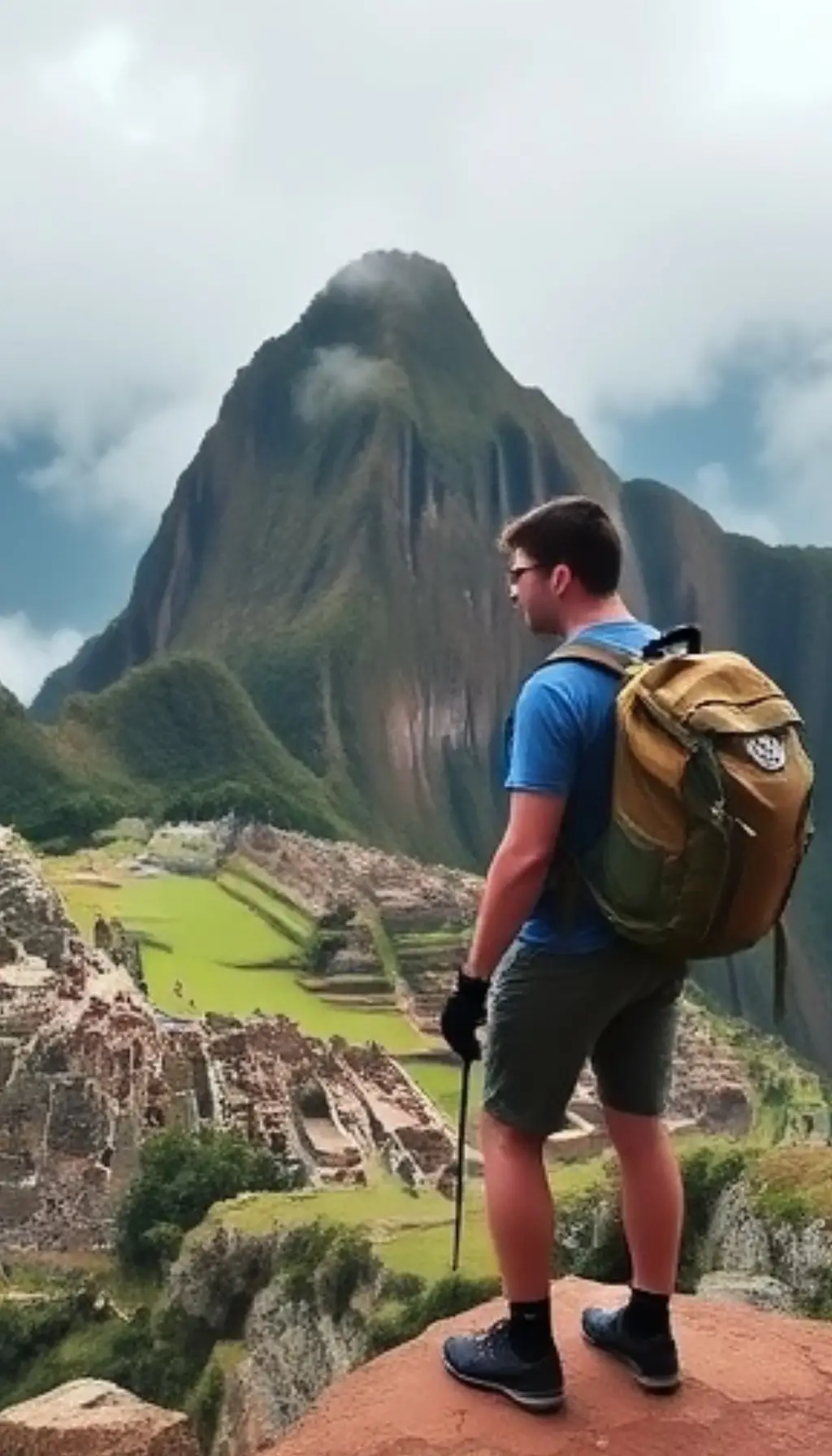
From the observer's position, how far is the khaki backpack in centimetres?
340

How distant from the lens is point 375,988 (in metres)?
49.7

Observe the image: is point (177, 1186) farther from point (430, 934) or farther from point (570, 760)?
point (430, 934)

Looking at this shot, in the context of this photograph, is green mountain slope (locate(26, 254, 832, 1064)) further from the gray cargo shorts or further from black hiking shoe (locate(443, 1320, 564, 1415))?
the gray cargo shorts

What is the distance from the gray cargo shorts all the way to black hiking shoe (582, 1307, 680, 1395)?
62 centimetres

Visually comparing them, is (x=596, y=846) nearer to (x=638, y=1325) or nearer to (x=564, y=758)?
(x=564, y=758)

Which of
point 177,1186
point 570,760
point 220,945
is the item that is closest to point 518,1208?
point 570,760

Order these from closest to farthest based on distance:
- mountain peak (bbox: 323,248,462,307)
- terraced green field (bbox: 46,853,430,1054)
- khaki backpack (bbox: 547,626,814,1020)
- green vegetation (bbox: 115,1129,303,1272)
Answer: khaki backpack (bbox: 547,626,814,1020) < green vegetation (bbox: 115,1129,303,1272) < terraced green field (bbox: 46,853,430,1054) < mountain peak (bbox: 323,248,462,307)

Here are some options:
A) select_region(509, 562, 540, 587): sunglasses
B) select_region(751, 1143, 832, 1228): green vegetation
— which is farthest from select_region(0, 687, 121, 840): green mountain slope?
select_region(509, 562, 540, 587): sunglasses

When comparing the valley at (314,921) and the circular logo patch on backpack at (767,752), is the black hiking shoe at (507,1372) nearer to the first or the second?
the circular logo patch on backpack at (767,752)

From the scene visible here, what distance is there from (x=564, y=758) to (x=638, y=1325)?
4.93 feet

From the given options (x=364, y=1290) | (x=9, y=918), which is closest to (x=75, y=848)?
(x=9, y=918)

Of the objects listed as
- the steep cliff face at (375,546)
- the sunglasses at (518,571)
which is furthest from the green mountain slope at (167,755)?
the sunglasses at (518,571)

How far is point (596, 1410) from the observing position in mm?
3846

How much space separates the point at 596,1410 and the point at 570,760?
1569 millimetres
